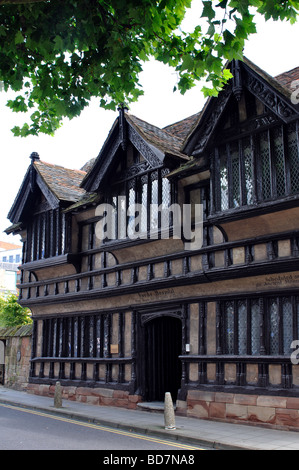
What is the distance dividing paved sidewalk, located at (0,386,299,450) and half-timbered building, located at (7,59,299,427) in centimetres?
56

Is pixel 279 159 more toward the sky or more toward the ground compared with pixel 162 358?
more toward the sky

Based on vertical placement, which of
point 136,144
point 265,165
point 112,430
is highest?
point 136,144

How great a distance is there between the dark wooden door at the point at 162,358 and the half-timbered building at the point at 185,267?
4 cm

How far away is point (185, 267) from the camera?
565 inches

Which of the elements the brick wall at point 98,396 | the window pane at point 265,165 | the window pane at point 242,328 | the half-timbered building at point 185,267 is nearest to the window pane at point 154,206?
the half-timbered building at point 185,267

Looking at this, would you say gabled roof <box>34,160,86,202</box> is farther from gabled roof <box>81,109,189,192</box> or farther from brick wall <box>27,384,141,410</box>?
brick wall <box>27,384,141,410</box>

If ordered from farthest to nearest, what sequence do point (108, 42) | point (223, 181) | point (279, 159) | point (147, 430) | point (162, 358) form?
1. point (162, 358)
2. point (223, 181)
3. point (279, 159)
4. point (147, 430)
5. point (108, 42)

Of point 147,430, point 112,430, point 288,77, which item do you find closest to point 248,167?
point 288,77

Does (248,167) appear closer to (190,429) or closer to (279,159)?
(279,159)

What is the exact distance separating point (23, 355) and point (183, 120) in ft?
38.2

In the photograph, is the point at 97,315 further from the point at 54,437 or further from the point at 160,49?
the point at 160,49

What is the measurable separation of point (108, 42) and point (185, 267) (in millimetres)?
7152

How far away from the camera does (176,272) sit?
48.4 feet
